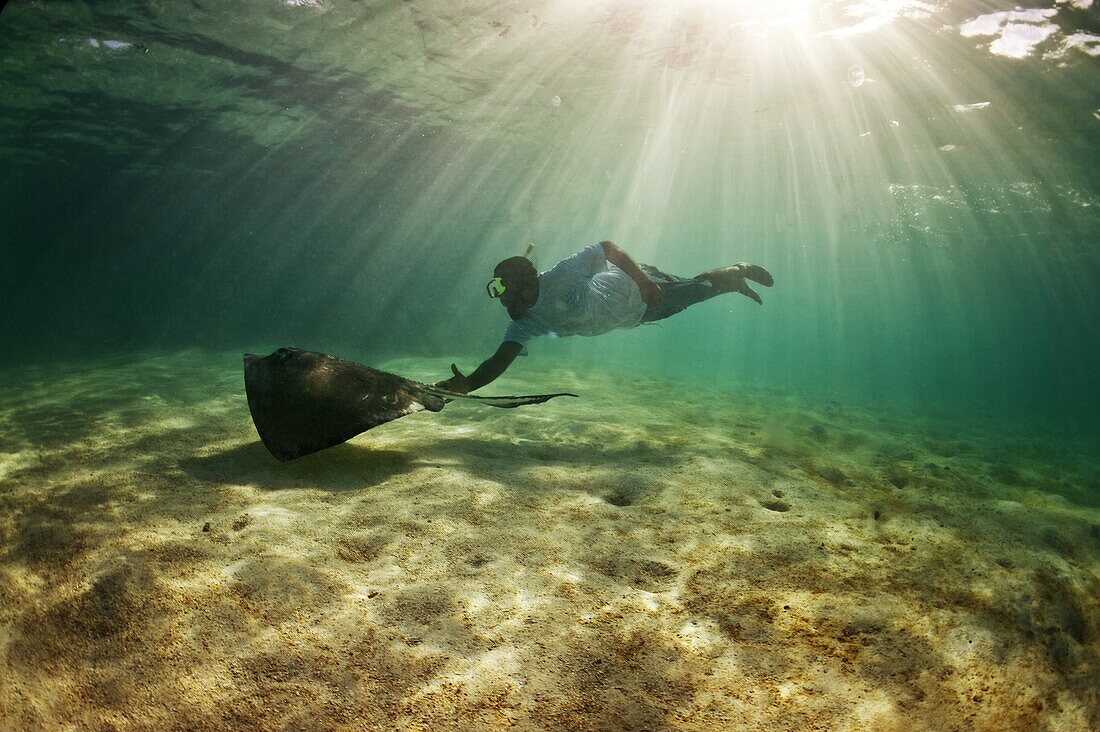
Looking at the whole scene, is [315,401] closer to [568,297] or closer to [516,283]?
[516,283]

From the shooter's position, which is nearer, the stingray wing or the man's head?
the stingray wing

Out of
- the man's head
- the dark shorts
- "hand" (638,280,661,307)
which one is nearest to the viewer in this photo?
the man's head

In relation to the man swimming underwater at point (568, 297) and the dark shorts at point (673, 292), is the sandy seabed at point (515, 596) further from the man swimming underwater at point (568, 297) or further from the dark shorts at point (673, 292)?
the dark shorts at point (673, 292)

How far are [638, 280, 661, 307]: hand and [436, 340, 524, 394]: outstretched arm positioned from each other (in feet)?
6.22

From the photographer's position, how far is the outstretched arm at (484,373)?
217 inches

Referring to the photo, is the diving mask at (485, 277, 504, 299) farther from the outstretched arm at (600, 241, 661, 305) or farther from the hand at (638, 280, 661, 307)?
the hand at (638, 280, 661, 307)

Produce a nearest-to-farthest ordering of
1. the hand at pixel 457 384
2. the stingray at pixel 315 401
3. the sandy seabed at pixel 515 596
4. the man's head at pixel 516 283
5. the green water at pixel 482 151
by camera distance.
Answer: the sandy seabed at pixel 515 596
the stingray at pixel 315 401
the hand at pixel 457 384
the man's head at pixel 516 283
the green water at pixel 482 151

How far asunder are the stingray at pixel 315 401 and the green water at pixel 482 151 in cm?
1232

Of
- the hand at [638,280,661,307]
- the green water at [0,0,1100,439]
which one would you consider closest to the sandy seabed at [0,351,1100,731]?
the hand at [638,280,661,307]

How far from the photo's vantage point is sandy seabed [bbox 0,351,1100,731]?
1.91 m

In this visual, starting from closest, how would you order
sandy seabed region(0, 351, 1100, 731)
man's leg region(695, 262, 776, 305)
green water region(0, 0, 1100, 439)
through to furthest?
sandy seabed region(0, 351, 1100, 731)
man's leg region(695, 262, 776, 305)
green water region(0, 0, 1100, 439)

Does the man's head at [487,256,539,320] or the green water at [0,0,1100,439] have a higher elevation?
the green water at [0,0,1100,439]

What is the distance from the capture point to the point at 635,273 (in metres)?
6.69

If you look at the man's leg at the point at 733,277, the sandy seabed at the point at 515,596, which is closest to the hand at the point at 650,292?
the man's leg at the point at 733,277
